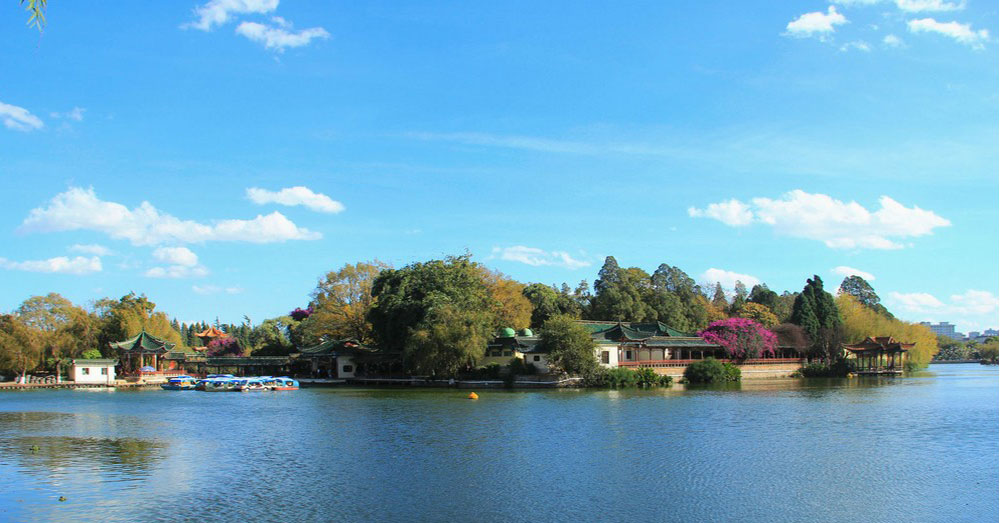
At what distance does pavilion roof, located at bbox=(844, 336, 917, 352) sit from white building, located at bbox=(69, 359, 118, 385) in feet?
218

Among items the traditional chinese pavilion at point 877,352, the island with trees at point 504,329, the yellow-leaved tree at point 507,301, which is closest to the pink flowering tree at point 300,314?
the island with trees at point 504,329

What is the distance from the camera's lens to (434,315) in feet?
186

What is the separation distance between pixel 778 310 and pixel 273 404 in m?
66.8

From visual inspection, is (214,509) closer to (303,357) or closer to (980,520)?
(980,520)

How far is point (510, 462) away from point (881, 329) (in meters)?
64.7

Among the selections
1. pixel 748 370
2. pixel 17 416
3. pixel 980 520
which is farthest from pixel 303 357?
pixel 980 520

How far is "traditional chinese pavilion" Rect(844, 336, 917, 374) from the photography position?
6744 cm

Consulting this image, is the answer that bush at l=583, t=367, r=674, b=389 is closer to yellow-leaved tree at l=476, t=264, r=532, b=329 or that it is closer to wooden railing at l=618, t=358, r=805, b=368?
wooden railing at l=618, t=358, r=805, b=368

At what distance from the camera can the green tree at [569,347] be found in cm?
5247

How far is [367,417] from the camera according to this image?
34.9m

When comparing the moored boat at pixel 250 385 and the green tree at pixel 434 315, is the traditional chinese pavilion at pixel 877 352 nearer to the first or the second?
the green tree at pixel 434 315

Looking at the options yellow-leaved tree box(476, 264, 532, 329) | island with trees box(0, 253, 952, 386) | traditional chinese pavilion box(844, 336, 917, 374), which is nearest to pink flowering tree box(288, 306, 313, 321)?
island with trees box(0, 253, 952, 386)

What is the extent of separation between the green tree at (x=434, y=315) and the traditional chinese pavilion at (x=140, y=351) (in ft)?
65.3

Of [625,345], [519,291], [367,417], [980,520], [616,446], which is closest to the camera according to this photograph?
[980,520]
